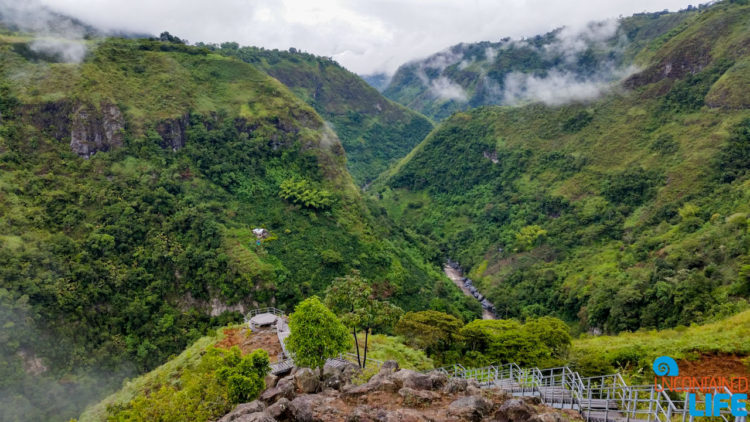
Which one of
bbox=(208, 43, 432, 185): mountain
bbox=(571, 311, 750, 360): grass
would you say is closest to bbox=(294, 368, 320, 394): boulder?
bbox=(571, 311, 750, 360): grass

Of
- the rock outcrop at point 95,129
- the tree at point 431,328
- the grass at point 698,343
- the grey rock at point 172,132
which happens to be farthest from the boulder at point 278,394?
the grey rock at point 172,132

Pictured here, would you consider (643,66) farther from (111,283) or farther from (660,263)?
(111,283)

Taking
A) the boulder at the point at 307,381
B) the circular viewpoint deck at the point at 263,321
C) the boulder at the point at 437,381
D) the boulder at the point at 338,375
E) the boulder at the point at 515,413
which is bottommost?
the circular viewpoint deck at the point at 263,321

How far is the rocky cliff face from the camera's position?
14695 millimetres

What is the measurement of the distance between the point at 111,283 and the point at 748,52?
4651 inches

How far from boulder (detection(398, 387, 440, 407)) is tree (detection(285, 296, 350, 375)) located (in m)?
6.28

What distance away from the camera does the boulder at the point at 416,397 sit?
649 inches

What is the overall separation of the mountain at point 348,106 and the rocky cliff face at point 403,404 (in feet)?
420

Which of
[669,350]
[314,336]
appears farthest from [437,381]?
[669,350]

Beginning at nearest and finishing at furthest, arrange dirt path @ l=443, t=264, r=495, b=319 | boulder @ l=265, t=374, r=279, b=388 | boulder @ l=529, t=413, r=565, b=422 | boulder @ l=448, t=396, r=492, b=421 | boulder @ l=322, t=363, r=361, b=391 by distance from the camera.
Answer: boulder @ l=529, t=413, r=565, b=422
boulder @ l=448, t=396, r=492, b=421
boulder @ l=322, t=363, r=361, b=391
boulder @ l=265, t=374, r=279, b=388
dirt path @ l=443, t=264, r=495, b=319

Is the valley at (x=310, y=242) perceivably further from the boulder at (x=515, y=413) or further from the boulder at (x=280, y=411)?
the boulder at (x=280, y=411)

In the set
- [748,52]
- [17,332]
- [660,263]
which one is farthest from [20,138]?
[748,52]

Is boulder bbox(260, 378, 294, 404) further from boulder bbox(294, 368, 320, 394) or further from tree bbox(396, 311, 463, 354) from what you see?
tree bbox(396, 311, 463, 354)

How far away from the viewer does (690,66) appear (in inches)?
3526
